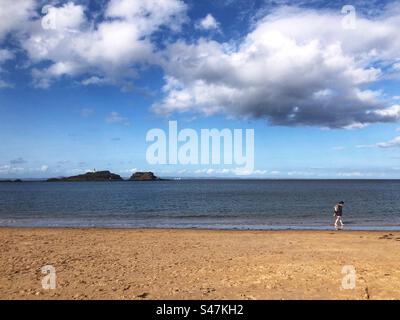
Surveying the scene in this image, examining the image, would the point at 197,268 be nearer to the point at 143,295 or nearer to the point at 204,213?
the point at 143,295

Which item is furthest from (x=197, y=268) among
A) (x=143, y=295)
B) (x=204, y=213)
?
(x=204, y=213)

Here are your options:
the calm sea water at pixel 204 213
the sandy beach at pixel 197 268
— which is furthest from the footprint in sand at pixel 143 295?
the calm sea water at pixel 204 213

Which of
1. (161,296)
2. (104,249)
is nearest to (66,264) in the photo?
(104,249)

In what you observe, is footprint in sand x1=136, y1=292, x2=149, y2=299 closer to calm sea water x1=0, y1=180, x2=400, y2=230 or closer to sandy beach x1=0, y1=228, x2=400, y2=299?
sandy beach x1=0, y1=228, x2=400, y2=299

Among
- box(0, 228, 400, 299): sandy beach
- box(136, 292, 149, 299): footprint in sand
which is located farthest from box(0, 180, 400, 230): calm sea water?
box(136, 292, 149, 299): footprint in sand

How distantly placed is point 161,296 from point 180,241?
37.6 feet

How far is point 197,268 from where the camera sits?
14195mm

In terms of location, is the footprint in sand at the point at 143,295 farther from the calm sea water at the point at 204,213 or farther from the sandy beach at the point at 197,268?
the calm sea water at the point at 204,213

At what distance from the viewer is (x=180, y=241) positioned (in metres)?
22.0

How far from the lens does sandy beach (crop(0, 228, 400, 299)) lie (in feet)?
35.9

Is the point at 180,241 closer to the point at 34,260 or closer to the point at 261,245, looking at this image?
the point at 261,245

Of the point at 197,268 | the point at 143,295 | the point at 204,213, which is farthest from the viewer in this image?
the point at 204,213
